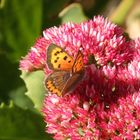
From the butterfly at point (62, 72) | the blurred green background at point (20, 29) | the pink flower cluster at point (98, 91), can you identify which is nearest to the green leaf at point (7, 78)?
the blurred green background at point (20, 29)

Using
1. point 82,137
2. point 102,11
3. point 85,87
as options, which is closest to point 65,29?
point 85,87

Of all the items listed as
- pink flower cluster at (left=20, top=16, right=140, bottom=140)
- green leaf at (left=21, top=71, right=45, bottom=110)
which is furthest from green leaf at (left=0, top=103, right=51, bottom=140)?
pink flower cluster at (left=20, top=16, right=140, bottom=140)

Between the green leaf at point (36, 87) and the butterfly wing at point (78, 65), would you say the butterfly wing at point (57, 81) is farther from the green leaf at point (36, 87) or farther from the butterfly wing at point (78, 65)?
the green leaf at point (36, 87)

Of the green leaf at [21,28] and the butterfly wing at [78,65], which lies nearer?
the butterfly wing at [78,65]

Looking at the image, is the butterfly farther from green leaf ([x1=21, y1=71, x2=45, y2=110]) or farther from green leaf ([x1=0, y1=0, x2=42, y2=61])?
green leaf ([x1=0, y1=0, x2=42, y2=61])

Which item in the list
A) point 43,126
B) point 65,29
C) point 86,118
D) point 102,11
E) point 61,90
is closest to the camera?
point 61,90

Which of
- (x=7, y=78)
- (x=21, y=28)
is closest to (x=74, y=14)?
(x=21, y=28)

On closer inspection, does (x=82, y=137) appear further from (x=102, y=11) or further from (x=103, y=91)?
(x=102, y=11)
